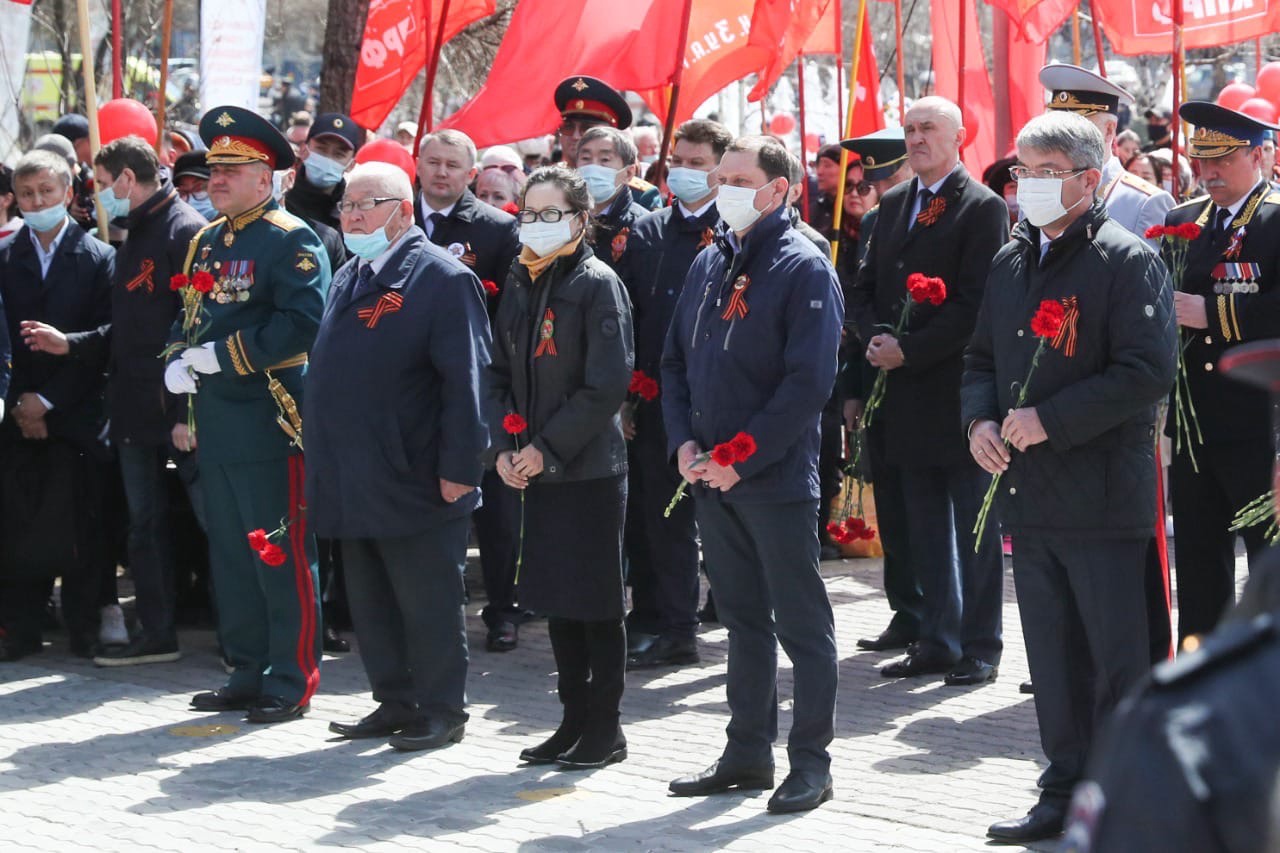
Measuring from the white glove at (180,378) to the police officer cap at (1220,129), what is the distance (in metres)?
3.77

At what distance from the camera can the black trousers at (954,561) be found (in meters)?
7.38

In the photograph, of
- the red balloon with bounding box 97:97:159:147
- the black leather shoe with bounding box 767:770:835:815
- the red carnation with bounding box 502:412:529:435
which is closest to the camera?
the black leather shoe with bounding box 767:770:835:815

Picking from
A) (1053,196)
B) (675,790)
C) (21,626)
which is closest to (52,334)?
(21,626)

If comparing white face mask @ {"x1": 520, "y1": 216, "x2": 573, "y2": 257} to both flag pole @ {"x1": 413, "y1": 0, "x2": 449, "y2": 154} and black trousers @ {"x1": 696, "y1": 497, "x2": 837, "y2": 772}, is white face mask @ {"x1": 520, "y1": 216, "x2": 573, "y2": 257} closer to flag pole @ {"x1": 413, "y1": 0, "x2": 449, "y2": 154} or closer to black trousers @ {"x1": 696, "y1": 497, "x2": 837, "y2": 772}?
black trousers @ {"x1": 696, "y1": 497, "x2": 837, "y2": 772}

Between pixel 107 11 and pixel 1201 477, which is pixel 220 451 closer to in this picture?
pixel 1201 477

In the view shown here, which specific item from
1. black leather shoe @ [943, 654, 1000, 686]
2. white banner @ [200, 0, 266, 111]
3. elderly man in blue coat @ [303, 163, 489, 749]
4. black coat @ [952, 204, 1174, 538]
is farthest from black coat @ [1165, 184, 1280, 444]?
white banner @ [200, 0, 266, 111]

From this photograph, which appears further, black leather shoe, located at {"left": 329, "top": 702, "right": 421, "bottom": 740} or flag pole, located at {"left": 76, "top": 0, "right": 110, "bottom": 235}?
flag pole, located at {"left": 76, "top": 0, "right": 110, "bottom": 235}

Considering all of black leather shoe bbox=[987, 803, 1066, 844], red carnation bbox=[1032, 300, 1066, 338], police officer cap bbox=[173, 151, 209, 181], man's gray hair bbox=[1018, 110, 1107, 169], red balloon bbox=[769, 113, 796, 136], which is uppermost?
red balloon bbox=[769, 113, 796, 136]

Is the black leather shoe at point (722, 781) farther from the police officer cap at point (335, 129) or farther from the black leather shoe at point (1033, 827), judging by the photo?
the police officer cap at point (335, 129)

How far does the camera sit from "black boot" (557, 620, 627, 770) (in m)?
6.22

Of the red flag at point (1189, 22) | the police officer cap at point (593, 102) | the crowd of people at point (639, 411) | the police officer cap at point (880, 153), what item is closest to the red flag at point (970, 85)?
the red flag at point (1189, 22)

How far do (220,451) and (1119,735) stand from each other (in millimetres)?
5730

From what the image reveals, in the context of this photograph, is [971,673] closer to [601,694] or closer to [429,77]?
[601,694]

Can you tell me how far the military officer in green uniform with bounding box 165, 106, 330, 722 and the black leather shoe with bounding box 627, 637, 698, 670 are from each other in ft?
4.53
